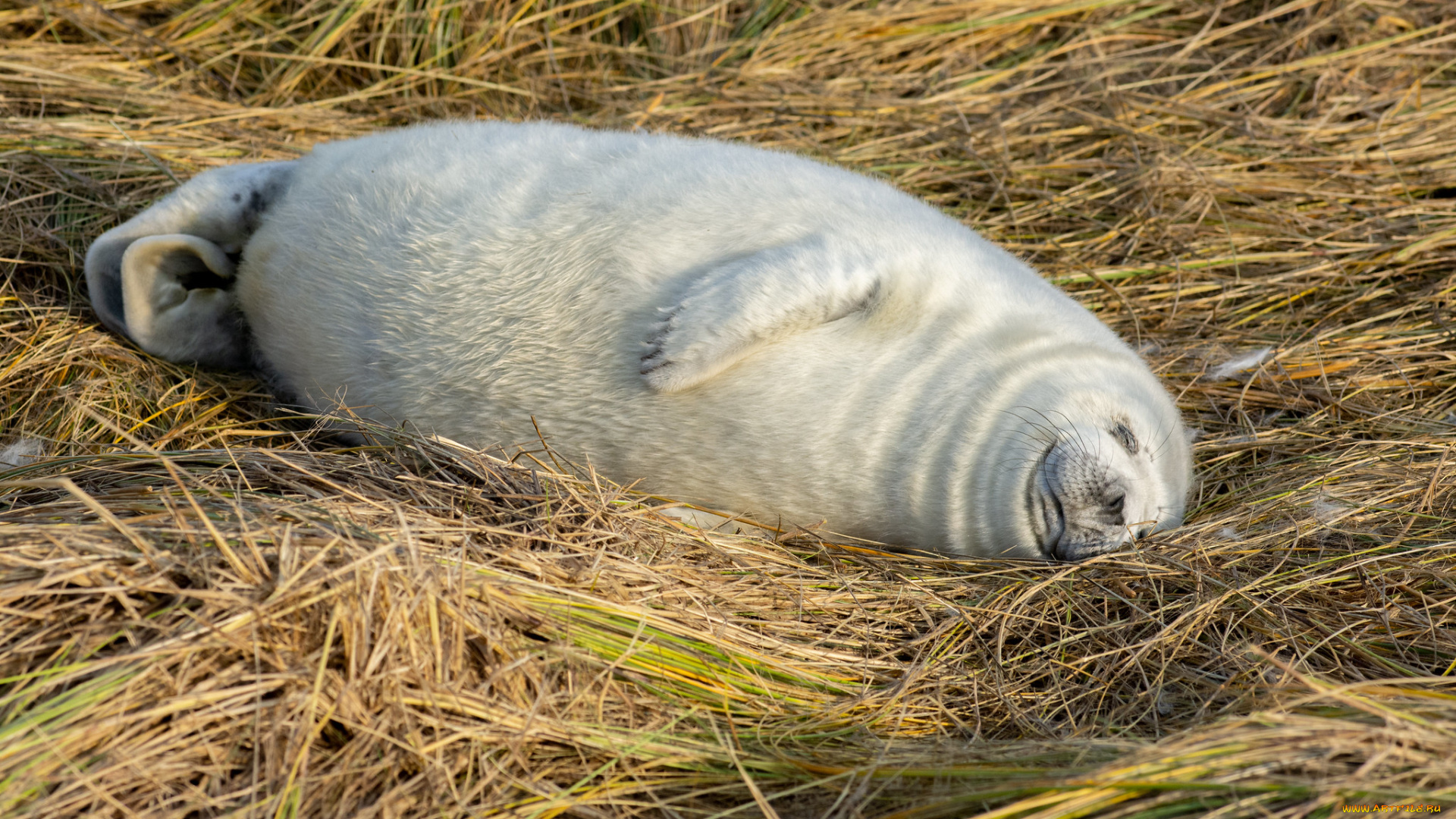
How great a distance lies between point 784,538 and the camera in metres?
2.72

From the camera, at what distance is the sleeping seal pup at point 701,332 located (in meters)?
2.67

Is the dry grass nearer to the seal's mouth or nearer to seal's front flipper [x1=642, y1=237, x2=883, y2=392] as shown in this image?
the seal's mouth

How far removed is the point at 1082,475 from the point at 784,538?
0.73 m

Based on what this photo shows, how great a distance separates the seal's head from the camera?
8.56 feet

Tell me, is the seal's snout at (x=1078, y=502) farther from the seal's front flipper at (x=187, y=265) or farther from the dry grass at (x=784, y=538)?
the seal's front flipper at (x=187, y=265)

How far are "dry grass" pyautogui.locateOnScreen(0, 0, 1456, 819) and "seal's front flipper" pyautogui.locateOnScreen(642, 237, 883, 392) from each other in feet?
1.29

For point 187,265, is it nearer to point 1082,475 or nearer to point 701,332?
point 701,332

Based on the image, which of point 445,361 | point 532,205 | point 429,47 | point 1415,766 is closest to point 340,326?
point 445,361

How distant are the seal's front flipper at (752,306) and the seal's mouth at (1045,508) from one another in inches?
22.8

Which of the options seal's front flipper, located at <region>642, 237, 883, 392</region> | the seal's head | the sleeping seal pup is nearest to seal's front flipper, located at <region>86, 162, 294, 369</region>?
the sleeping seal pup

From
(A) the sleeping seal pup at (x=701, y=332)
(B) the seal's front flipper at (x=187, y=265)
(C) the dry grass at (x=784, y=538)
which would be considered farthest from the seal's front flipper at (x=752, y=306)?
(B) the seal's front flipper at (x=187, y=265)

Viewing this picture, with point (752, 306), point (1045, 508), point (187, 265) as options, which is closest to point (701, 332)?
point (752, 306)

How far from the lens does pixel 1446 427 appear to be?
3133 millimetres

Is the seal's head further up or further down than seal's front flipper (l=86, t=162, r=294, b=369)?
further down
